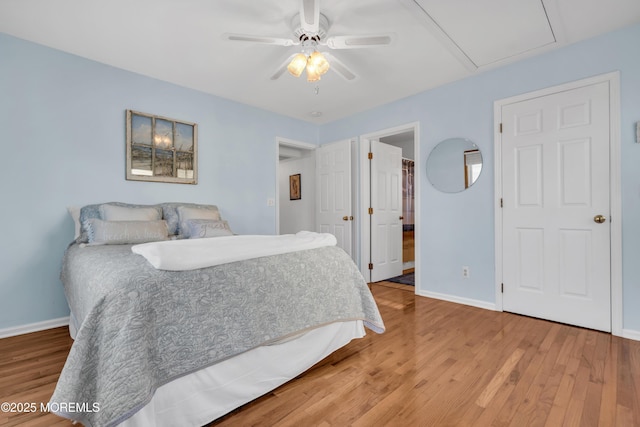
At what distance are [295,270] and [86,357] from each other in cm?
98

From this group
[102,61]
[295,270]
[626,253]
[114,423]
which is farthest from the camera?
[102,61]

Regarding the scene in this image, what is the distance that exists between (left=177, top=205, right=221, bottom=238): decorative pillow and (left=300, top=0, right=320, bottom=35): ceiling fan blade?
201 cm

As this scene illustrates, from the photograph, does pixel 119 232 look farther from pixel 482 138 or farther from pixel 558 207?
pixel 558 207

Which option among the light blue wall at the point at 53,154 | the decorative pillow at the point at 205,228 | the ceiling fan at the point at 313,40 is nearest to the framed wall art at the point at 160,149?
the light blue wall at the point at 53,154

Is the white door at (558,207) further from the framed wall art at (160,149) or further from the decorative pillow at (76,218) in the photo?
the decorative pillow at (76,218)

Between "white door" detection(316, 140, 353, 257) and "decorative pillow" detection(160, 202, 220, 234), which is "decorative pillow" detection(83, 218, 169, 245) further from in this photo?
"white door" detection(316, 140, 353, 257)

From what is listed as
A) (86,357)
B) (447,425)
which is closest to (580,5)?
(447,425)

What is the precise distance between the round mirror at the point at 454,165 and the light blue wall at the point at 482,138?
0.22 feet

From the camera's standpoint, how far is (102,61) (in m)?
2.80

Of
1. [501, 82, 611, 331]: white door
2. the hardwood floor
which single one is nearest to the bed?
the hardwood floor

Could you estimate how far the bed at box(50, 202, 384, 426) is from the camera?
1.05 metres

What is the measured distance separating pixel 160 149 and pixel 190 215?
844mm

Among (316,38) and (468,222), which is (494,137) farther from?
(316,38)

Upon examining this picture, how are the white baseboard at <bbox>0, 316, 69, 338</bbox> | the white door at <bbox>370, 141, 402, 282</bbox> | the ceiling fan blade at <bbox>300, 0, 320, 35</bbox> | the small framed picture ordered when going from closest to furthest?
1. the ceiling fan blade at <bbox>300, 0, 320, 35</bbox>
2. the white baseboard at <bbox>0, 316, 69, 338</bbox>
3. the white door at <bbox>370, 141, 402, 282</bbox>
4. the small framed picture
